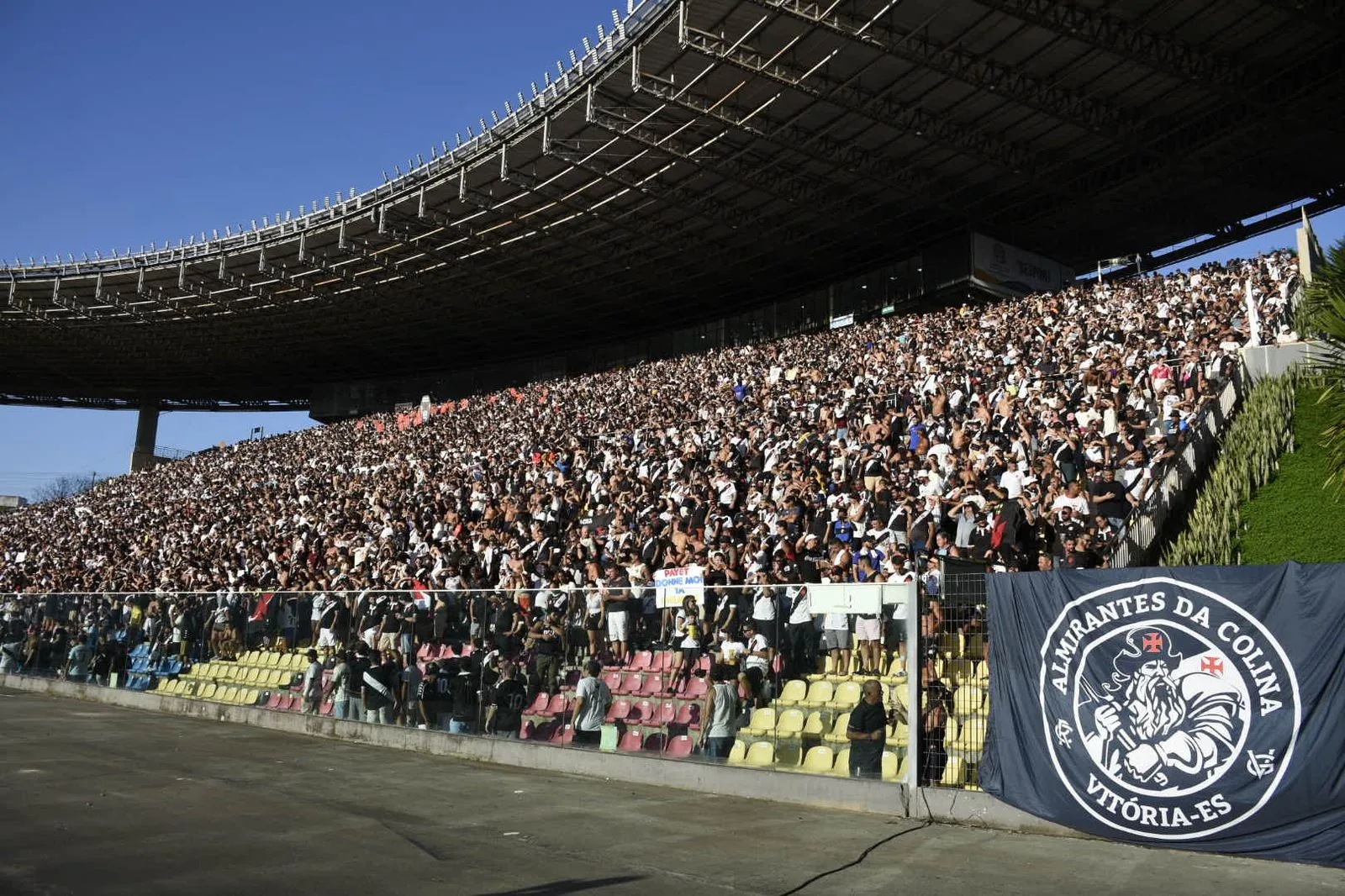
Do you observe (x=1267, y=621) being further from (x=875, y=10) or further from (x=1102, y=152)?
(x=1102, y=152)

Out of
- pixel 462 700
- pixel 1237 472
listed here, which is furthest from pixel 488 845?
pixel 1237 472

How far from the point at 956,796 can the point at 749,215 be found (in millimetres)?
30407

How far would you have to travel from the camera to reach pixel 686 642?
11.2 metres

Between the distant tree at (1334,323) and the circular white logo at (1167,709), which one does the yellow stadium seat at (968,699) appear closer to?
the circular white logo at (1167,709)

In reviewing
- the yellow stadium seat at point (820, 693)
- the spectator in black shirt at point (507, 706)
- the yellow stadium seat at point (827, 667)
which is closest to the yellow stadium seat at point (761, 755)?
the yellow stadium seat at point (820, 693)

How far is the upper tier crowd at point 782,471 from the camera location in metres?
13.6

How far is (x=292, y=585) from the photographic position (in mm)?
24672

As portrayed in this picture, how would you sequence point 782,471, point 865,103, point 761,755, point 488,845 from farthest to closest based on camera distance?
point 865,103, point 782,471, point 761,755, point 488,845

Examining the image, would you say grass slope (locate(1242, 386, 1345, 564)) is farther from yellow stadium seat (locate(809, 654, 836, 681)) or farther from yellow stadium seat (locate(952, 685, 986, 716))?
yellow stadium seat (locate(809, 654, 836, 681))

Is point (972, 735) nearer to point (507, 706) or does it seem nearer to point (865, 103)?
point (507, 706)

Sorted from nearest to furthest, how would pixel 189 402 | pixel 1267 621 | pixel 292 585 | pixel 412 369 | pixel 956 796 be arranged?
pixel 1267 621
pixel 956 796
pixel 292 585
pixel 412 369
pixel 189 402

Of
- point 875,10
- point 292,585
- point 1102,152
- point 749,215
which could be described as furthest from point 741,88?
point 292,585

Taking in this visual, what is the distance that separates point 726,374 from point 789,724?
2090 centimetres

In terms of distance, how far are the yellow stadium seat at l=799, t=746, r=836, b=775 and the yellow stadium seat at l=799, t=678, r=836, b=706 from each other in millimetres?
407
